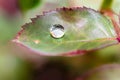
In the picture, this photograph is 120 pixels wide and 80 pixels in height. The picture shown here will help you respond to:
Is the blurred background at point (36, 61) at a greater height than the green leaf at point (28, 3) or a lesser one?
lesser

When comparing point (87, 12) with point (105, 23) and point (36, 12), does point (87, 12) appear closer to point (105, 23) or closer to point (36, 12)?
point (105, 23)

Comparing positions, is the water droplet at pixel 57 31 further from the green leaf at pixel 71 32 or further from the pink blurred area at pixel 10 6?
the pink blurred area at pixel 10 6

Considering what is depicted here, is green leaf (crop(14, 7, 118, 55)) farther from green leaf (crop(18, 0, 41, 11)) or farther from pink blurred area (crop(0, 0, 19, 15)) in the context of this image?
pink blurred area (crop(0, 0, 19, 15))

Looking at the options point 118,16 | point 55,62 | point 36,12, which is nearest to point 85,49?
point 118,16

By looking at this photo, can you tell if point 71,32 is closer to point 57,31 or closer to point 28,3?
point 57,31

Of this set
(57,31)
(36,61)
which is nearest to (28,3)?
(36,61)

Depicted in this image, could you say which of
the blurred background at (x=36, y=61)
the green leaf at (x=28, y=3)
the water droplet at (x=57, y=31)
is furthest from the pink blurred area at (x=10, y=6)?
the water droplet at (x=57, y=31)

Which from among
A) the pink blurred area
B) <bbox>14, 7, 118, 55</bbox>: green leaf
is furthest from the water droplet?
the pink blurred area
